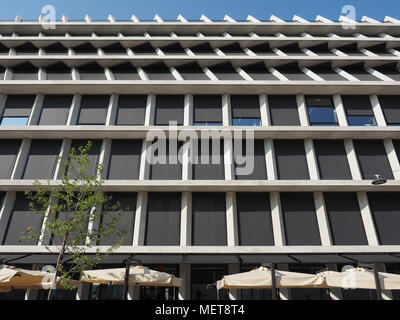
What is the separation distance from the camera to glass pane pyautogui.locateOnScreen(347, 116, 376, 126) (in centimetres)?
1547

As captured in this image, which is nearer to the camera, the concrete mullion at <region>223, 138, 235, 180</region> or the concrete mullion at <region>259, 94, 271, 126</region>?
the concrete mullion at <region>223, 138, 235, 180</region>

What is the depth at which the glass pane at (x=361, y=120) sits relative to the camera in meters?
15.5

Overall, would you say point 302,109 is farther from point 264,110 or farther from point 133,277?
point 133,277

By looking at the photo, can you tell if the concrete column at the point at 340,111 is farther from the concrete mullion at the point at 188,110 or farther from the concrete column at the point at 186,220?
the concrete column at the point at 186,220

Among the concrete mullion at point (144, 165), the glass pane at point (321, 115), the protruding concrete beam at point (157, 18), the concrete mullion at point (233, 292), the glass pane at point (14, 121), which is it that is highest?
the protruding concrete beam at point (157, 18)

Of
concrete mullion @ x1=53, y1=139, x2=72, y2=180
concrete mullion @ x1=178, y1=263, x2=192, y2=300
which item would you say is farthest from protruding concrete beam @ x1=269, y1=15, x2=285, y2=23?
concrete mullion @ x1=178, y1=263, x2=192, y2=300

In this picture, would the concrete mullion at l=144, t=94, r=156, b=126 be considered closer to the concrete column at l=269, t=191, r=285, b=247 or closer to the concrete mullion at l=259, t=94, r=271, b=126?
the concrete mullion at l=259, t=94, r=271, b=126

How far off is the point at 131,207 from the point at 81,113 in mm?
7293

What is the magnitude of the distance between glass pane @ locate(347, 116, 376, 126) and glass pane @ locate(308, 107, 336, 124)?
102 centimetres

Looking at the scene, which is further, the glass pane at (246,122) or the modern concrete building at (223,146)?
the glass pane at (246,122)

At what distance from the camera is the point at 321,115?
1585 centimetres

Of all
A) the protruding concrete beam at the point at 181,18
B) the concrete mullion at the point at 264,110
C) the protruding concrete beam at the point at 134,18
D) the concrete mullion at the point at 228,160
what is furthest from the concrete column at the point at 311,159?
the protruding concrete beam at the point at 134,18

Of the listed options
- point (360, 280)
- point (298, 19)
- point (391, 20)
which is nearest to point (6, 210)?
point (360, 280)

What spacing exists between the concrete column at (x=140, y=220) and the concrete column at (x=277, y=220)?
6.94 meters
